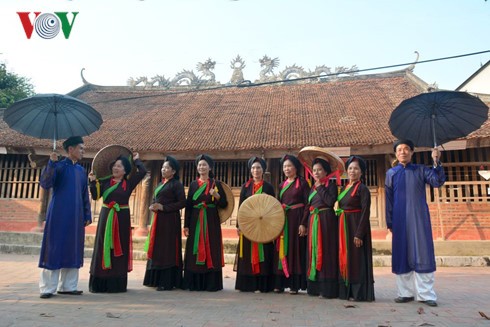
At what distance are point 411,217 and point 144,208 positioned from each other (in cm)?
845

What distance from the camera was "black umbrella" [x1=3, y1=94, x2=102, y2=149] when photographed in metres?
4.60

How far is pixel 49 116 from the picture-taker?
4.73 m

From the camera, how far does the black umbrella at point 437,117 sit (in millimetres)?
4285

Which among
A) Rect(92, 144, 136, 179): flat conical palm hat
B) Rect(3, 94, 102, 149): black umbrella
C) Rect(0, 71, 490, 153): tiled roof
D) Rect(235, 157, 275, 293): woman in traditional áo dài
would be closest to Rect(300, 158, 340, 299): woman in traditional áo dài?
Rect(235, 157, 275, 293): woman in traditional áo dài

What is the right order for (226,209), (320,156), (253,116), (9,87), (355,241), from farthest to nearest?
(9,87) → (253,116) → (226,209) → (320,156) → (355,241)

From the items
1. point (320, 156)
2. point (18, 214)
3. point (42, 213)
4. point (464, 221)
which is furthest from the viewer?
point (18, 214)

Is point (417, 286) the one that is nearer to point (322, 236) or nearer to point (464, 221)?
point (322, 236)

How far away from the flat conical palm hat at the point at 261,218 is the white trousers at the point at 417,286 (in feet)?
4.95

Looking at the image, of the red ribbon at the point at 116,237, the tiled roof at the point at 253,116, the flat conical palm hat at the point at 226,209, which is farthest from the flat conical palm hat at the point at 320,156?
the tiled roof at the point at 253,116

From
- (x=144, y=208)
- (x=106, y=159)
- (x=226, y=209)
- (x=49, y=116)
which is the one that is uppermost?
(x=49, y=116)

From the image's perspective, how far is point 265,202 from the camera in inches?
187

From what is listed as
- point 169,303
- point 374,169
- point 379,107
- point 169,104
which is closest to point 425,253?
point 169,303

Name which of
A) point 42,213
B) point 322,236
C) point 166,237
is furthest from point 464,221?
point 42,213

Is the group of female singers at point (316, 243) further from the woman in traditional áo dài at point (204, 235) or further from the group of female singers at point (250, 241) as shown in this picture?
the woman in traditional áo dài at point (204, 235)
